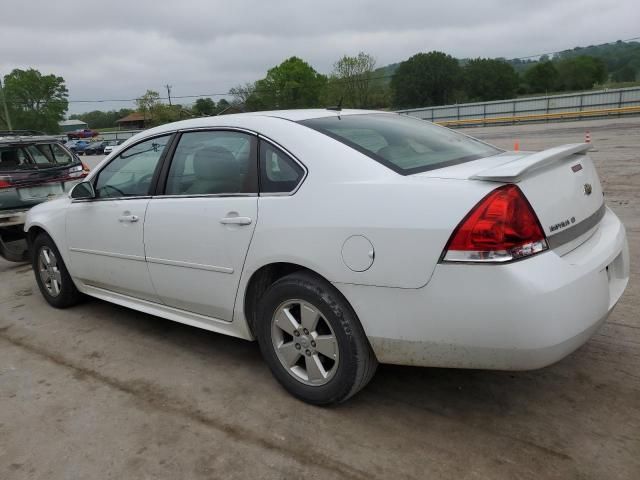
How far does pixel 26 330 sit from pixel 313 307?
2916 mm

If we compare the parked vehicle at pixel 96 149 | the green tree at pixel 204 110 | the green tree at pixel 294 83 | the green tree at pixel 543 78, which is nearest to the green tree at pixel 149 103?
the green tree at pixel 294 83

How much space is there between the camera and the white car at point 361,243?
225 cm

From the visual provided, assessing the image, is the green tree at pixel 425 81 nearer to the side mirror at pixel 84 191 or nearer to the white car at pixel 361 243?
the side mirror at pixel 84 191

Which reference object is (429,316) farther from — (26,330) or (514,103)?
(514,103)

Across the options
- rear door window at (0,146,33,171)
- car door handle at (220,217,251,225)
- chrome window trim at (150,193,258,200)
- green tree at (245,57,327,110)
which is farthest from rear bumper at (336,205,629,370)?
green tree at (245,57,327,110)

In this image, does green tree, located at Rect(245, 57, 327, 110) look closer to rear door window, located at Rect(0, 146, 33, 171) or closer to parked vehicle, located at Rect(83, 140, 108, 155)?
parked vehicle, located at Rect(83, 140, 108, 155)

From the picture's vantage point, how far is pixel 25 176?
21.7 feet

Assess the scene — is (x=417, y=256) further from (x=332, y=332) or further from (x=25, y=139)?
(x=25, y=139)

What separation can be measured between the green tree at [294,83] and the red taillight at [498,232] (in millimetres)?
73292

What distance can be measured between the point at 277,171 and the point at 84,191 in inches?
77.5

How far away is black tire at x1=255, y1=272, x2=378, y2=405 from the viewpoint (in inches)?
103

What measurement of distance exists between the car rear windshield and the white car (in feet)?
0.06

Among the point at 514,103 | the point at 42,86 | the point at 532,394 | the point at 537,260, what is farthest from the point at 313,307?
the point at 42,86

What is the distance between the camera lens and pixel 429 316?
2361mm
